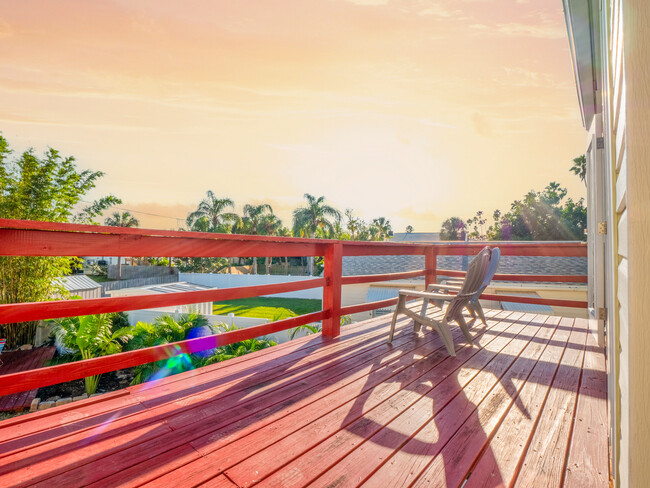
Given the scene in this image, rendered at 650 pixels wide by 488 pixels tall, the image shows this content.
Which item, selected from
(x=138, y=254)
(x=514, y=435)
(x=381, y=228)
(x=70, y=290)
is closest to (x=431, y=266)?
(x=514, y=435)

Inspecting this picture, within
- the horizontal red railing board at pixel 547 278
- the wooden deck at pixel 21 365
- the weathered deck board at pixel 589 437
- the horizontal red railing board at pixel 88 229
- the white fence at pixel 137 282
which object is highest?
the horizontal red railing board at pixel 88 229

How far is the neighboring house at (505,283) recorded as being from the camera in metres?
11.6

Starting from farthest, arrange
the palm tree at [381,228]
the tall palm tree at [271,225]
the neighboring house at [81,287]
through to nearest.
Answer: the palm tree at [381,228]
the tall palm tree at [271,225]
the neighboring house at [81,287]

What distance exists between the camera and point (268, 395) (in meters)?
2.15

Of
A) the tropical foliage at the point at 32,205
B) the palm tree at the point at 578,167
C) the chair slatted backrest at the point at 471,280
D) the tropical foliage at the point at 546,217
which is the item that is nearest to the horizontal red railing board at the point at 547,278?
the chair slatted backrest at the point at 471,280

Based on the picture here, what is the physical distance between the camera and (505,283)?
40.5 feet

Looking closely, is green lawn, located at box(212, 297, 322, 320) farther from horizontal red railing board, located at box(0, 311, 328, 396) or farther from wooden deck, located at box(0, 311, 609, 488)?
wooden deck, located at box(0, 311, 609, 488)

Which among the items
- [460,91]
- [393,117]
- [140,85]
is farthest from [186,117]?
[460,91]

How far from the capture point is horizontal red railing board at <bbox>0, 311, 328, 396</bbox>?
1748 mm

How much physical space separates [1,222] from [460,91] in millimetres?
10515

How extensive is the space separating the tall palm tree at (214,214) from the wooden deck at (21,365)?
25296 millimetres

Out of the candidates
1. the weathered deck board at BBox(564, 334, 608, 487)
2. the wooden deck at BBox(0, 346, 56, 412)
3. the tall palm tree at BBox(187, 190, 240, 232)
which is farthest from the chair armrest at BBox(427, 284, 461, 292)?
the tall palm tree at BBox(187, 190, 240, 232)

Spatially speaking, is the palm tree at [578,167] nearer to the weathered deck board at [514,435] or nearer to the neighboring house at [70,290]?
the weathered deck board at [514,435]

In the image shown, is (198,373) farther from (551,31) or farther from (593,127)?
(551,31)
